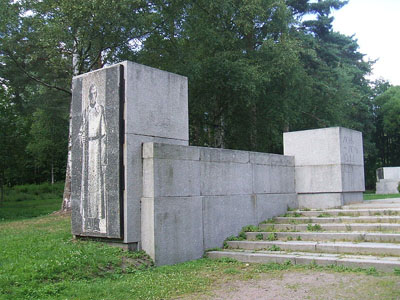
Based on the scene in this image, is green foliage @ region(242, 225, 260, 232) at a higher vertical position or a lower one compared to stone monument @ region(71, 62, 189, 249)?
lower

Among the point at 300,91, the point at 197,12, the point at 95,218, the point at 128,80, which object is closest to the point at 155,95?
the point at 128,80

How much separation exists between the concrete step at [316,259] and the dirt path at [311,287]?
1.15 feet

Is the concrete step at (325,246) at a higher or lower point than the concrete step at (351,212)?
lower

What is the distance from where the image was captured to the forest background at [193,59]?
1518 centimetres

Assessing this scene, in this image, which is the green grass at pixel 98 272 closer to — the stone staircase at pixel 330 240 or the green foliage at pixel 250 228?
the stone staircase at pixel 330 240

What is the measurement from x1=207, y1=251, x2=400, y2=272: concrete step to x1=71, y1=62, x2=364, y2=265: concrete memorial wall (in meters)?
0.86

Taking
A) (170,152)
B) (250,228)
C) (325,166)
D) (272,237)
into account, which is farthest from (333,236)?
(170,152)

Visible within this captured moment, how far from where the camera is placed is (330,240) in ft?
26.6

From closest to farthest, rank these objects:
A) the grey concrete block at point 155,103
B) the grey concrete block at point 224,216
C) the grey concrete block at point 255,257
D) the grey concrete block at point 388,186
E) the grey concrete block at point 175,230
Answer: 1. the grey concrete block at point 255,257
2. the grey concrete block at point 175,230
3. the grey concrete block at point 155,103
4. the grey concrete block at point 224,216
5. the grey concrete block at point 388,186

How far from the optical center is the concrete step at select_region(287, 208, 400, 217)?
897 cm

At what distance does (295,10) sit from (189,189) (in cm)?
2429

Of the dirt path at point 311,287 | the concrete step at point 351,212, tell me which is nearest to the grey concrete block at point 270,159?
the concrete step at point 351,212

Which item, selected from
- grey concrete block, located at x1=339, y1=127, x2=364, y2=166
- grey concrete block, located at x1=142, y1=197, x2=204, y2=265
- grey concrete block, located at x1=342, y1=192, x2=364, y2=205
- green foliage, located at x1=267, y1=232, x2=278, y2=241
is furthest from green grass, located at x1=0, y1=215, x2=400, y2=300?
grey concrete block, located at x1=339, y1=127, x2=364, y2=166

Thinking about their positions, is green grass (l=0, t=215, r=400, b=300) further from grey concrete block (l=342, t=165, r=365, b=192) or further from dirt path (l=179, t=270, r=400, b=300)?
grey concrete block (l=342, t=165, r=365, b=192)
